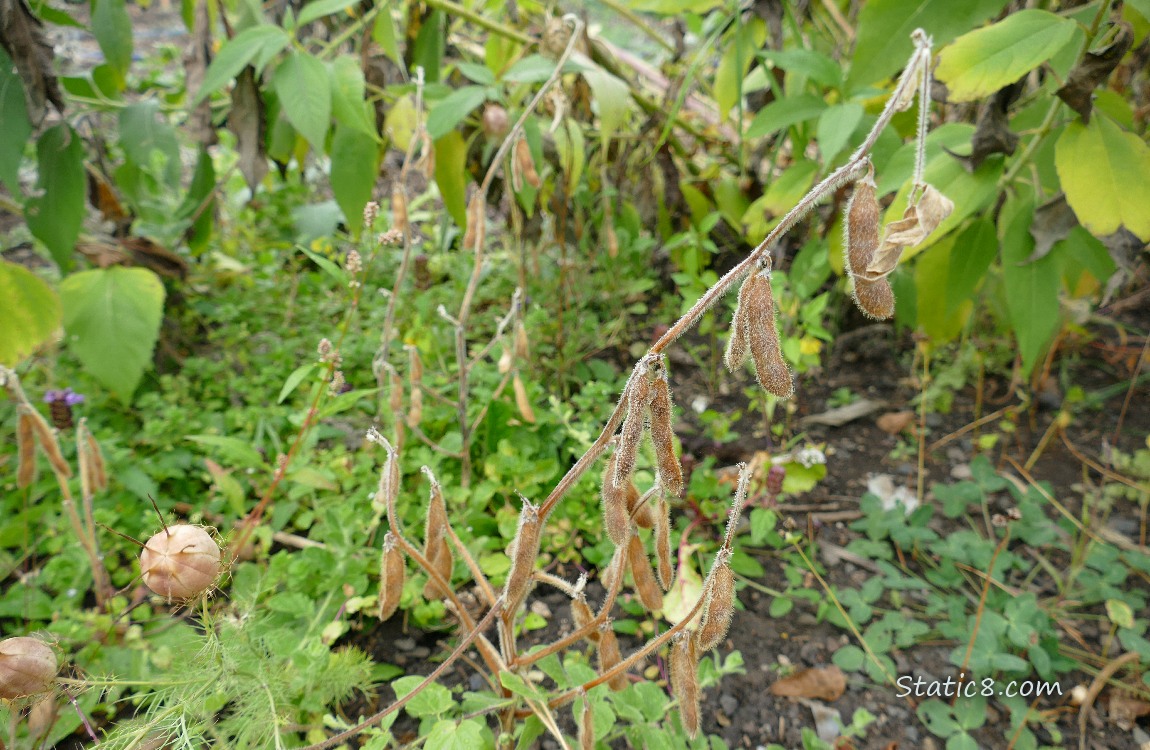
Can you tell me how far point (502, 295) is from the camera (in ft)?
7.82

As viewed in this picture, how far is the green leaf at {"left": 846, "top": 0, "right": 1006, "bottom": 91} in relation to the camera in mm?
1296

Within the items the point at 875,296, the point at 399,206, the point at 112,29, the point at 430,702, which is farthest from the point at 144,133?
the point at 875,296

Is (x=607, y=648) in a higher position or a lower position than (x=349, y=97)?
lower

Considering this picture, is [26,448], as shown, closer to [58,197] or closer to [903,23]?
[58,197]

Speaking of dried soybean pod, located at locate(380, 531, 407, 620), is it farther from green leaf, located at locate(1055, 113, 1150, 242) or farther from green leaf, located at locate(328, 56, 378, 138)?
green leaf, located at locate(1055, 113, 1150, 242)

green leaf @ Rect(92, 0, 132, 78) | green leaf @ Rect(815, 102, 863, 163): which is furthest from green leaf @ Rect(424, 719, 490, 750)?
green leaf @ Rect(92, 0, 132, 78)

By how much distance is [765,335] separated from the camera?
65cm

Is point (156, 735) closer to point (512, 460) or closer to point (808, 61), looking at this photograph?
point (512, 460)

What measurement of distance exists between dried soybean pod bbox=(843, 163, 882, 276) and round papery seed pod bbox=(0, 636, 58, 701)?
85cm

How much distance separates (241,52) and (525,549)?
1.17 m

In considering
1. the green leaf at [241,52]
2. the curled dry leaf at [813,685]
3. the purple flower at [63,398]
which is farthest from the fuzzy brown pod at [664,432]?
the purple flower at [63,398]

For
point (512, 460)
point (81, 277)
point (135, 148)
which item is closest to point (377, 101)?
point (135, 148)

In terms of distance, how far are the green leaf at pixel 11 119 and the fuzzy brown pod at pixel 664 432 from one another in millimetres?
1505

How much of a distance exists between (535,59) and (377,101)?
642 millimetres
